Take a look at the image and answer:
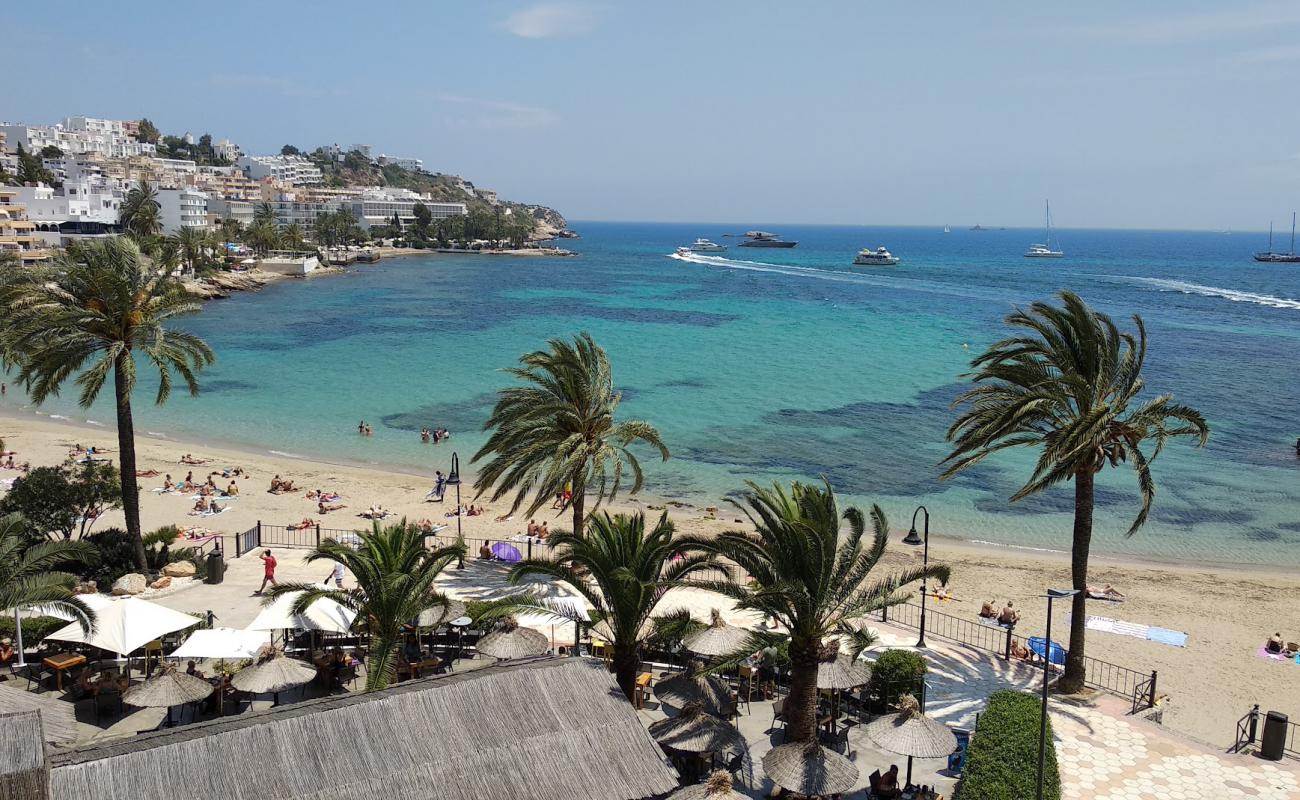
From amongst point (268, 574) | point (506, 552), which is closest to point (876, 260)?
point (506, 552)

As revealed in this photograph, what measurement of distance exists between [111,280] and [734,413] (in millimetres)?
30541

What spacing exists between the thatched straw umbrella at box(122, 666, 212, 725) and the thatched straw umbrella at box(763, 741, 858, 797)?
7896 millimetres

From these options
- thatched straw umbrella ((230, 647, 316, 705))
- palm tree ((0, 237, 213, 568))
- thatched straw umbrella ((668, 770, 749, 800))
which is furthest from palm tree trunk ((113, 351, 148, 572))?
thatched straw umbrella ((668, 770, 749, 800))

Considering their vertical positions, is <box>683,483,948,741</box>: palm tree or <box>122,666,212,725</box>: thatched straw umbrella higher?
<box>683,483,948,741</box>: palm tree

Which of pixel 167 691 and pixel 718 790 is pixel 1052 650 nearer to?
pixel 718 790

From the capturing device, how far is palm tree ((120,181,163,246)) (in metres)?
103

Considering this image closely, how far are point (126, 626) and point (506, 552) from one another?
31.5ft

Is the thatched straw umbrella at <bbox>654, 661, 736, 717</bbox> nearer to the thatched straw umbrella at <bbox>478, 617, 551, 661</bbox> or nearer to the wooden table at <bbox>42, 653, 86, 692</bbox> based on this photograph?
the thatched straw umbrella at <bbox>478, 617, 551, 661</bbox>

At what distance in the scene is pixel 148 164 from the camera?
184m

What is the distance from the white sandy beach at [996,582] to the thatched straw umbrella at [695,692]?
4210 millimetres

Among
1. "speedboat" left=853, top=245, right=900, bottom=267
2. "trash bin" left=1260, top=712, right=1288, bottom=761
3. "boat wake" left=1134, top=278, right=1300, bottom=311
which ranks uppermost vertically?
"speedboat" left=853, top=245, right=900, bottom=267

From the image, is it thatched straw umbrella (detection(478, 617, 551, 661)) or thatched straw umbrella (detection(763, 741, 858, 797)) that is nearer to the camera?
thatched straw umbrella (detection(763, 741, 858, 797))

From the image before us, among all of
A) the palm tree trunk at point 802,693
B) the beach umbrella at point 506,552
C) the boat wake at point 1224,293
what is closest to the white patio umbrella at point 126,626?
the beach umbrella at point 506,552

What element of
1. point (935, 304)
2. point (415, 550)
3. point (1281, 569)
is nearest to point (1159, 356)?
point (935, 304)
